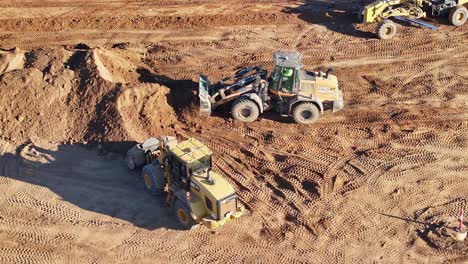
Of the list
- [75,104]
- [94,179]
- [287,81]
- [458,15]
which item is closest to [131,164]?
[94,179]

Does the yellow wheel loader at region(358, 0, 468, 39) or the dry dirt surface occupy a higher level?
the yellow wheel loader at region(358, 0, 468, 39)

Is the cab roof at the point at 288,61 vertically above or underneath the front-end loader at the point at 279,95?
above

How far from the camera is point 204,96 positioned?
17375 mm

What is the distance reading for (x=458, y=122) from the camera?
17938 mm

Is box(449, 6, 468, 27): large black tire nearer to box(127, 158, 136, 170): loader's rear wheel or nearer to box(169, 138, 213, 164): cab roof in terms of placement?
box(169, 138, 213, 164): cab roof

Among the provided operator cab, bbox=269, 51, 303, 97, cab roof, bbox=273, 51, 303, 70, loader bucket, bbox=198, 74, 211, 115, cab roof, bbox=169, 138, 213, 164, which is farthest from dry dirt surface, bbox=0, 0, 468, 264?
cab roof, bbox=273, 51, 303, 70

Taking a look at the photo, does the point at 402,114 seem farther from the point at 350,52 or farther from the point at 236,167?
the point at 236,167

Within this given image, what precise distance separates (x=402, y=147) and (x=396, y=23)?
846 centimetres

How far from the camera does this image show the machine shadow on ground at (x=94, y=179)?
14336mm

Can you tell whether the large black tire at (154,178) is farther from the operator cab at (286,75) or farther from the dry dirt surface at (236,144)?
the operator cab at (286,75)

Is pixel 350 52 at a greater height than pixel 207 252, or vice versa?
pixel 350 52

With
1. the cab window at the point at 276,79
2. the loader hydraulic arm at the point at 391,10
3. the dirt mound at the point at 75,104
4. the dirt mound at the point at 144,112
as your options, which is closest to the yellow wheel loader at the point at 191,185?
the dirt mound at the point at 144,112

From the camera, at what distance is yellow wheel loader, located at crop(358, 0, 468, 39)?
905 inches

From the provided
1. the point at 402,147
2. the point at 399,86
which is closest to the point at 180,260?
the point at 402,147
